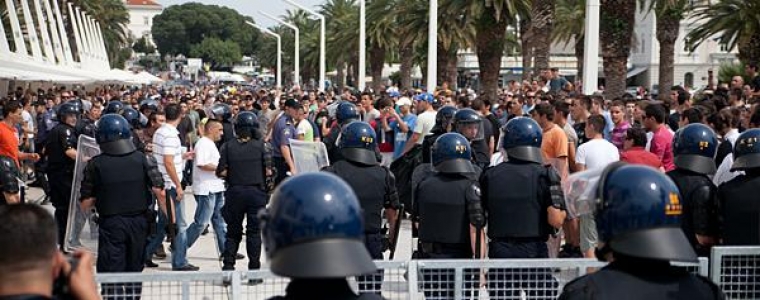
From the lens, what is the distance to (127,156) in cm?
857

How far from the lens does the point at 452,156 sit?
7.64 m

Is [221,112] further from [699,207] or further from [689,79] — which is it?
[689,79]

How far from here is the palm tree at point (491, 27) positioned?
106 feet

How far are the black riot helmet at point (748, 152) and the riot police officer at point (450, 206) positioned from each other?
5.63ft

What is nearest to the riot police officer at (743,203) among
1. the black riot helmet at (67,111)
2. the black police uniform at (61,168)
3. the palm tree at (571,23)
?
the black police uniform at (61,168)

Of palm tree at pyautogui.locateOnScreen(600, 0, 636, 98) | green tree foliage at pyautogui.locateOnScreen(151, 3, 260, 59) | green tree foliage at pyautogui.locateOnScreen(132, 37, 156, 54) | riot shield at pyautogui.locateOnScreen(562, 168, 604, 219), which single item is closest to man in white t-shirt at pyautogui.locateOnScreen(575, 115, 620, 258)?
riot shield at pyautogui.locateOnScreen(562, 168, 604, 219)

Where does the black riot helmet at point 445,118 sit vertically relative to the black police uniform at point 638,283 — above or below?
below

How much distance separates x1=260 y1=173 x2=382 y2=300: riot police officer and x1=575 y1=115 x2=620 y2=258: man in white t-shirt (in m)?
6.01

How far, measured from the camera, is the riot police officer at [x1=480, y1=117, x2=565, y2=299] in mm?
7477

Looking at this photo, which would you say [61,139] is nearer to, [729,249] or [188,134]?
[188,134]

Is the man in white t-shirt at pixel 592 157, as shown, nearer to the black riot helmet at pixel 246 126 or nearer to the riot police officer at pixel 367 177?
the riot police officer at pixel 367 177

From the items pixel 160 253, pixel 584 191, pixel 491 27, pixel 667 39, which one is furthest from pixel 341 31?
pixel 584 191

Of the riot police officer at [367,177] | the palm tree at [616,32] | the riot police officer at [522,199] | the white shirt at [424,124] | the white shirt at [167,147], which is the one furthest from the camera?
the palm tree at [616,32]

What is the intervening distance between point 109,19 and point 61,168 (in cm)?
8646
